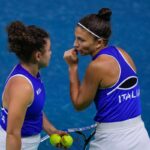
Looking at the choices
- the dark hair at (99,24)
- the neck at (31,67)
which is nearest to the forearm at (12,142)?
the neck at (31,67)

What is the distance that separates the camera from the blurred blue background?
21.2 feet

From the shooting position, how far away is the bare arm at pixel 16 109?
11.4ft

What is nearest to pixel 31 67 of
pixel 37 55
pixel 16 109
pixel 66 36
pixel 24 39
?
pixel 37 55

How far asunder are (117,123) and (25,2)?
4996 millimetres

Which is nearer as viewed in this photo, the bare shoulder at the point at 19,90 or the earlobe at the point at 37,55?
the bare shoulder at the point at 19,90

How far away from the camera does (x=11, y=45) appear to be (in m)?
3.71

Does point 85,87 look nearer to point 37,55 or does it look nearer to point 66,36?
point 37,55

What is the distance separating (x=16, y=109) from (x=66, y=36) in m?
4.46

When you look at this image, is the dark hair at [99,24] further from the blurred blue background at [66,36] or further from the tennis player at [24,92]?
the blurred blue background at [66,36]

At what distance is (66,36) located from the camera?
7.85 m

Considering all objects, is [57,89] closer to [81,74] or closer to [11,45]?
[81,74]

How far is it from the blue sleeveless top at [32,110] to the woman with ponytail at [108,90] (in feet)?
1.14

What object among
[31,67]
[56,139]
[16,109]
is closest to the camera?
[16,109]

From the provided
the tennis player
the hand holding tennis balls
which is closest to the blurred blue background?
the hand holding tennis balls
